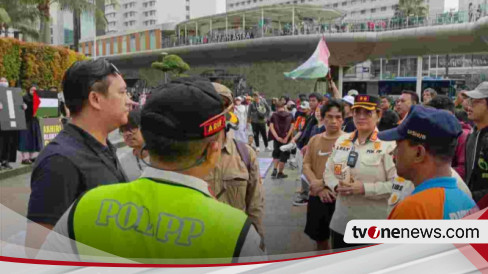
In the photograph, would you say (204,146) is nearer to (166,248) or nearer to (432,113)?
(166,248)

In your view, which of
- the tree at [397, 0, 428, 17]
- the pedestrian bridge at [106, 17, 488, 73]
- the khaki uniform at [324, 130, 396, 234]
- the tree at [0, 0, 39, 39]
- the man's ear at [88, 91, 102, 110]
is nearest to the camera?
the man's ear at [88, 91, 102, 110]

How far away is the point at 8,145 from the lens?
208 inches

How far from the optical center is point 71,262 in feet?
2.93

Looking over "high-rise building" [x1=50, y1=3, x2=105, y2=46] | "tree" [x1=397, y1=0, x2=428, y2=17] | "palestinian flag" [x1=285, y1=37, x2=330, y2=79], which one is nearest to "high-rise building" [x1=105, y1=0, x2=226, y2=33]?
"high-rise building" [x1=50, y1=3, x2=105, y2=46]

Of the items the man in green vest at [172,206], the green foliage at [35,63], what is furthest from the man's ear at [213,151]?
the green foliage at [35,63]

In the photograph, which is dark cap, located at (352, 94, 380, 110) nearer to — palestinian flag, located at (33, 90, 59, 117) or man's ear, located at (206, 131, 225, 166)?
man's ear, located at (206, 131, 225, 166)

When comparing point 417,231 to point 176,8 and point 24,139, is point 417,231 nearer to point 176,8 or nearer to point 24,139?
point 176,8

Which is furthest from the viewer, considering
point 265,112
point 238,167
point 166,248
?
point 265,112

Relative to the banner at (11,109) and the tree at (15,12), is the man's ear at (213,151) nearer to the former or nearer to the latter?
the banner at (11,109)

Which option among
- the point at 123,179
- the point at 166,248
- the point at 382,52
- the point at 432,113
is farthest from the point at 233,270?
the point at 382,52

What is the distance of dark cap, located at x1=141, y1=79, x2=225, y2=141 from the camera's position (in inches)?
30.9

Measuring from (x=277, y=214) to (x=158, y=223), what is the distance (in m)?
1.88

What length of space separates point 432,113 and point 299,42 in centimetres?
1944

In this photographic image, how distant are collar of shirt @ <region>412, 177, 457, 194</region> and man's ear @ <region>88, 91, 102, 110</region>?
2.84ft
